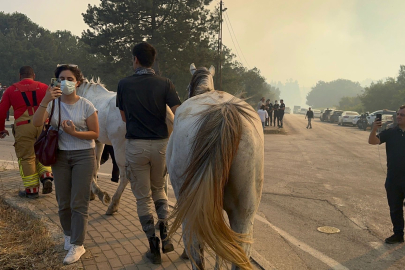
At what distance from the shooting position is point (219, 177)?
2.48 metres

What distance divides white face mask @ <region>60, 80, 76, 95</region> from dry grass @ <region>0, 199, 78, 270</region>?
170cm

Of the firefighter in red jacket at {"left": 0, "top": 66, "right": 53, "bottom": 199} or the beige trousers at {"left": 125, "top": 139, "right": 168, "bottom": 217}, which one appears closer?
the beige trousers at {"left": 125, "top": 139, "right": 168, "bottom": 217}

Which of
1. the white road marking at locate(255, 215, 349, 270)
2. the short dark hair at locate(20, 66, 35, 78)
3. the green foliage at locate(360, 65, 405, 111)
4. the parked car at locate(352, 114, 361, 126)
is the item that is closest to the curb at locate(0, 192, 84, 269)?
the short dark hair at locate(20, 66, 35, 78)

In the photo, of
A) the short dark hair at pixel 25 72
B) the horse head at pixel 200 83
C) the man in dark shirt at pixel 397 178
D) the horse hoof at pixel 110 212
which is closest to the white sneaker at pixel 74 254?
the horse hoof at pixel 110 212

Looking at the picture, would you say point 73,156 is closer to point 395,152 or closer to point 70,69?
point 70,69

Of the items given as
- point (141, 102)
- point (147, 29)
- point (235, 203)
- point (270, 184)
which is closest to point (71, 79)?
point (141, 102)

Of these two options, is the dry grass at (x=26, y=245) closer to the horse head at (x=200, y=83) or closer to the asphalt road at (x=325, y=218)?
the horse head at (x=200, y=83)

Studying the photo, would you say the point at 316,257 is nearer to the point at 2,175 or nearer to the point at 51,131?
the point at 51,131

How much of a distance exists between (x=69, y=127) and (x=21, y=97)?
2513 mm

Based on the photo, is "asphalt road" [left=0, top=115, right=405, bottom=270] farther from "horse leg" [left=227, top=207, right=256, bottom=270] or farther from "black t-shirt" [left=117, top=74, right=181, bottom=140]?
"black t-shirt" [left=117, top=74, right=181, bottom=140]

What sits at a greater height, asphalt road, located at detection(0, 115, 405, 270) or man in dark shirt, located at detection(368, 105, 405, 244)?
man in dark shirt, located at detection(368, 105, 405, 244)

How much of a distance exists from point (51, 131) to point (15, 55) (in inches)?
2357

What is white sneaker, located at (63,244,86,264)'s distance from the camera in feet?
11.6

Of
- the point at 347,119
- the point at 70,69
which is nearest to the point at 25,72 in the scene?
the point at 70,69
